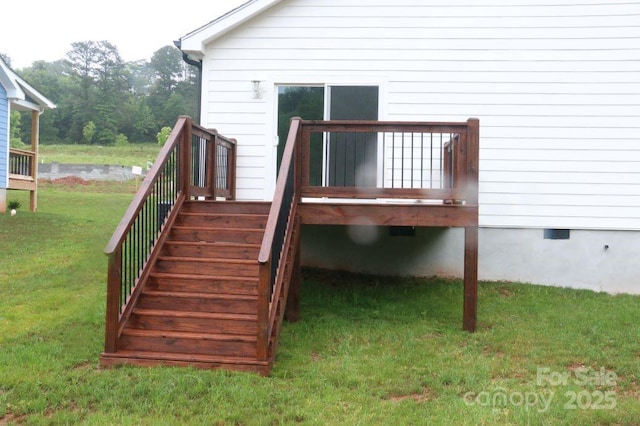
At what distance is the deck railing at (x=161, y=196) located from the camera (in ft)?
15.0

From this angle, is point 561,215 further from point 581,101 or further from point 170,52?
point 170,52

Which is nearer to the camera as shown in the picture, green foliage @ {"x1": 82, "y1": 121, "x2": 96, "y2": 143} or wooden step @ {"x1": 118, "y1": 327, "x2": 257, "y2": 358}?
wooden step @ {"x1": 118, "y1": 327, "x2": 257, "y2": 358}

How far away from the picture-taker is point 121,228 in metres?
4.71

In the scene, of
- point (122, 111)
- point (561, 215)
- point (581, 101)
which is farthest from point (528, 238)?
point (122, 111)

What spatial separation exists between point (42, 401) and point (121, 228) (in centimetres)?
147

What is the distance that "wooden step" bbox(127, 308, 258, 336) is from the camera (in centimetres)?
476

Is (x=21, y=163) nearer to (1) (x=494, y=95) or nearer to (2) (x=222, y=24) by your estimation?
(2) (x=222, y=24)

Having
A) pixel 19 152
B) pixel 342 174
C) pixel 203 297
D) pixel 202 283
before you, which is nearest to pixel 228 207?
pixel 202 283

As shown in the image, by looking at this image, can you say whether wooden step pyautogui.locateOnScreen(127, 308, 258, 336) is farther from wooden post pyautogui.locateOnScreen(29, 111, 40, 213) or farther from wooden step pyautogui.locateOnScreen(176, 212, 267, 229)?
wooden post pyautogui.locateOnScreen(29, 111, 40, 213)

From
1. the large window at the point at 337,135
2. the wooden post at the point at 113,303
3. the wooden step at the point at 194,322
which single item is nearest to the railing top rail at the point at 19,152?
the large window at the point at 337,135

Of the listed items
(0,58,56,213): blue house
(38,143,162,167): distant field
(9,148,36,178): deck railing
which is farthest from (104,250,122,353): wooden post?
(38,143,162,167): distant field

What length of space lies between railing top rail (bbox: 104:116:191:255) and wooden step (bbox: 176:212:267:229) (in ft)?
2.60

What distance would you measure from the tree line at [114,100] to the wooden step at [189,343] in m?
36.7

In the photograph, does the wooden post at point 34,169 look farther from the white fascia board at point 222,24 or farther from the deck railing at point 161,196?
the deck railing at point 161,196
